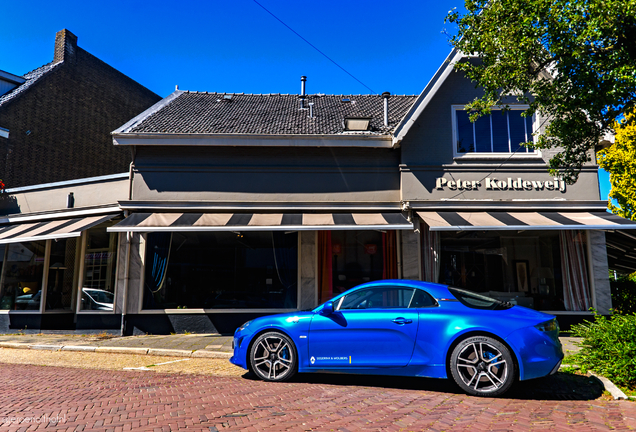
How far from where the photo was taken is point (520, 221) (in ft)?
37.4

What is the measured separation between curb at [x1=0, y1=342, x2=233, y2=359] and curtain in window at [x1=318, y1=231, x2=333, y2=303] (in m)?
3.99

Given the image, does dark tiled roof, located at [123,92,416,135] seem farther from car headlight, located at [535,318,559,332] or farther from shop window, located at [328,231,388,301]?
car headlight, located at [535,318,559,332]

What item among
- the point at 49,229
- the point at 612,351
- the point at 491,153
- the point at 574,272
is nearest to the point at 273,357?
the point at 612,351

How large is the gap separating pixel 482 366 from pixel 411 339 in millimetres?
923

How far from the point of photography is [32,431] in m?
4.37

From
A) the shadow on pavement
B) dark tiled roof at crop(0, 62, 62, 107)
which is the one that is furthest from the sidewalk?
dark tiled roof at crop(0, 62, 62, 107)

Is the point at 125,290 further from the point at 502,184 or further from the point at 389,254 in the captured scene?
the point at 502,184

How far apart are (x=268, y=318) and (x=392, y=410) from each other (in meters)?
2.43

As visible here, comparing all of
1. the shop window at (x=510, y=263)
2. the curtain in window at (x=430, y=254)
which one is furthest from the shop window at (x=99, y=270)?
the shop window at (x=510, y=263)

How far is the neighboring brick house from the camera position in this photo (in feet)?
57.5

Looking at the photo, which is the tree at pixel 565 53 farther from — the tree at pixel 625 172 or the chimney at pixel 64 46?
the chimney at pixel 64 46

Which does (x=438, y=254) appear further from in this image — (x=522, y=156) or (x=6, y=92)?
(x=6, y=92)

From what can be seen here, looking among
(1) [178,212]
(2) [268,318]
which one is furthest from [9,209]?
(2) [268,318]

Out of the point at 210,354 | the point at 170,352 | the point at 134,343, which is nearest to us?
the point at 210,354
